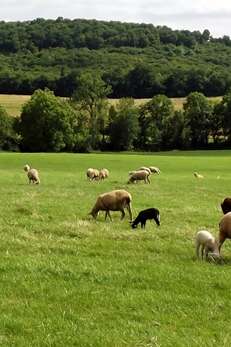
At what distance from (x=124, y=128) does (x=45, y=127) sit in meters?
15.2

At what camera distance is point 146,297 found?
10703 mm

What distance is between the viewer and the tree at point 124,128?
102m

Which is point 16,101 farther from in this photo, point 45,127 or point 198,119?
point 198,119

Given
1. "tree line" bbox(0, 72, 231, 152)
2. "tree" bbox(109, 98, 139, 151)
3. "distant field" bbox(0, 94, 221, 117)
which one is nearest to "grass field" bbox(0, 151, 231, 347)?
"tree line" bbox(0, 72, 231, 152)

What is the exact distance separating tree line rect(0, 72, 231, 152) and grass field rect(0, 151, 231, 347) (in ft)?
239

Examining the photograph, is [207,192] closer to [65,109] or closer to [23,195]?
[23,195]

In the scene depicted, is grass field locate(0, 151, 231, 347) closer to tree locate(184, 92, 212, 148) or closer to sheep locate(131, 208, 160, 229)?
sheep locate(131, 208, 160, 229)

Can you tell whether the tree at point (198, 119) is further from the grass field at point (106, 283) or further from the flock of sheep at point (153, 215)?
the grass field at point (106, 283)

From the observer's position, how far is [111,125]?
4171 inches

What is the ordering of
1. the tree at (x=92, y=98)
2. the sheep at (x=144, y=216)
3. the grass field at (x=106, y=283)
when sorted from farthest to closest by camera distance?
the tree at (x=92, y=98) → the sheep at (x=144, y=216) → the grass field at (x=106, y=283)

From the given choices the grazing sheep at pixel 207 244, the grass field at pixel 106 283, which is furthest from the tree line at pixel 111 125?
the grazing sheep at pixel 207 244

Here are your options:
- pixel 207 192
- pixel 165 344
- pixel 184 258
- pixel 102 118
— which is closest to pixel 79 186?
pixel 207 192

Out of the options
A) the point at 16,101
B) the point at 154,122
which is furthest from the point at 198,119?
the point at 16,101

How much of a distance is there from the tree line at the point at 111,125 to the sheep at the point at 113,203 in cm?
7217
